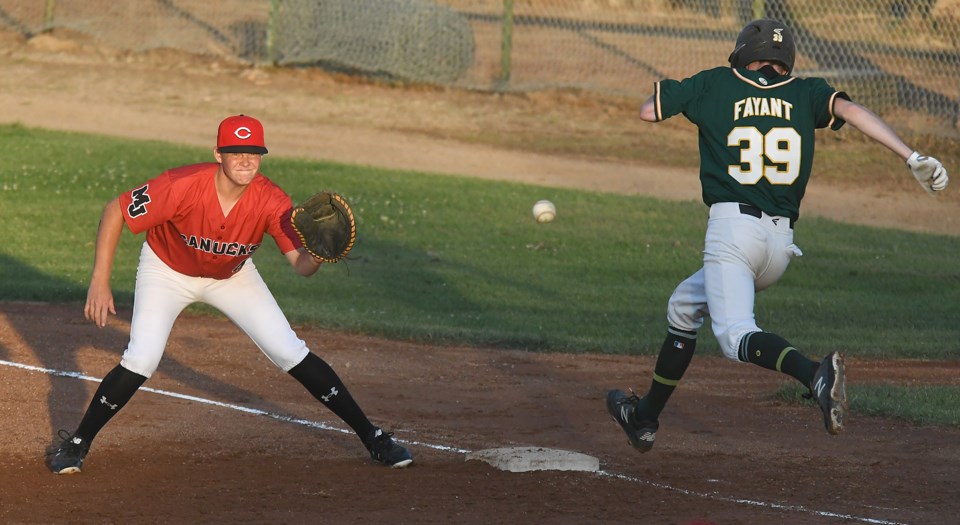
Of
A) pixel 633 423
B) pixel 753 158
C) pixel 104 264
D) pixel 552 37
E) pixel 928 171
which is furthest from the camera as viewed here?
pixel 552 37

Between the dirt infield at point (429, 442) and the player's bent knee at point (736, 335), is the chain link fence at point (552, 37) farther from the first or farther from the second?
the player's bent knee at point (736, 335)

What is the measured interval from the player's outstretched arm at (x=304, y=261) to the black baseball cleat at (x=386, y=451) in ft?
3.04

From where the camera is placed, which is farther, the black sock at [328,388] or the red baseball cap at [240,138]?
the black sock at [328,388]

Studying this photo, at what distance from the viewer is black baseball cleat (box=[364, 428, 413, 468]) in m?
6.68

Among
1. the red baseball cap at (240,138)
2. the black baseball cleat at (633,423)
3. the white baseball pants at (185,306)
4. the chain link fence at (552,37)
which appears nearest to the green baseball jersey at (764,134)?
the black baseball cleat at (633,423)

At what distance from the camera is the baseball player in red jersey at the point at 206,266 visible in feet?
20.6

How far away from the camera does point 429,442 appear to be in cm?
737

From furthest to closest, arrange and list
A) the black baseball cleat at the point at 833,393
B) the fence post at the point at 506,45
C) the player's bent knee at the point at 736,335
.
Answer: the fence post at the point at 506,45 < the player's bent knee at the point at 736,335 < the black baseball cleat at the point at 833,393

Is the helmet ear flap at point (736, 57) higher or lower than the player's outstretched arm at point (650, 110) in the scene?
higher

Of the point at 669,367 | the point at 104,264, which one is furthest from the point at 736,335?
the point at 104,264

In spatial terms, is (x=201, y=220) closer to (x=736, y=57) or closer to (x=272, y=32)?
(x=736, y=57)

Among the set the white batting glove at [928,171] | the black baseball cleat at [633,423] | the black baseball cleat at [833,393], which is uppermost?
the white batting glove at [928,171]

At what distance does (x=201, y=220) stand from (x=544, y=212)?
8.39 meters

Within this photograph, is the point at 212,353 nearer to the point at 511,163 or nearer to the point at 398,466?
the point at 398,466
